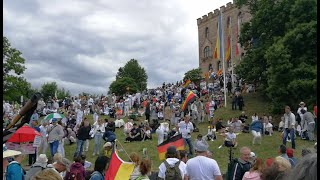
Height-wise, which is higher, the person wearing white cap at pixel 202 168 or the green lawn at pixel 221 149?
the person wearing white cap at pixel 202 168

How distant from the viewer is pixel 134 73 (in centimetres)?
9038

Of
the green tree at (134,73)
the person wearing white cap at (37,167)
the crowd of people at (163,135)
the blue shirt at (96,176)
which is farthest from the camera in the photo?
the green tree at (134,73)

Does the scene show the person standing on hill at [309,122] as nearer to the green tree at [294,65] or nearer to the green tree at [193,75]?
the green tree at [294,65]

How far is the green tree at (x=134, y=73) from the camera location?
90.1 metres

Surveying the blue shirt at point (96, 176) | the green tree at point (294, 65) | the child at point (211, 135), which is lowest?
the child at point (211, 135)

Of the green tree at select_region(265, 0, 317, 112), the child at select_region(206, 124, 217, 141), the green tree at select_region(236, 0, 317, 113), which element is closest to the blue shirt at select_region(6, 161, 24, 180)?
the child at select_region(206, 124, 217, 141)

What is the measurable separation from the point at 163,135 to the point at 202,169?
14.3m

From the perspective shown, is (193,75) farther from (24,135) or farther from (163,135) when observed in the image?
(24,135)

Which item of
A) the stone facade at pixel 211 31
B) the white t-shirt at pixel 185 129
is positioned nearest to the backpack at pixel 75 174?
the white t-shirt at pixel 185 129

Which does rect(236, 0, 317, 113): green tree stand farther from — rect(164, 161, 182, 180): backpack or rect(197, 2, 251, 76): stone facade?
rect(197, 2, 251, 76): stone facade

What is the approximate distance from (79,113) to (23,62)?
2140 centimetres

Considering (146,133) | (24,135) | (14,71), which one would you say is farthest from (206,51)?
(24,135)

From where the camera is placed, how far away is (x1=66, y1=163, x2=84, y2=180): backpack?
812cm

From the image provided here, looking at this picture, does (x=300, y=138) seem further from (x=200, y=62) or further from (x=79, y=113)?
(x=200, y=62)
